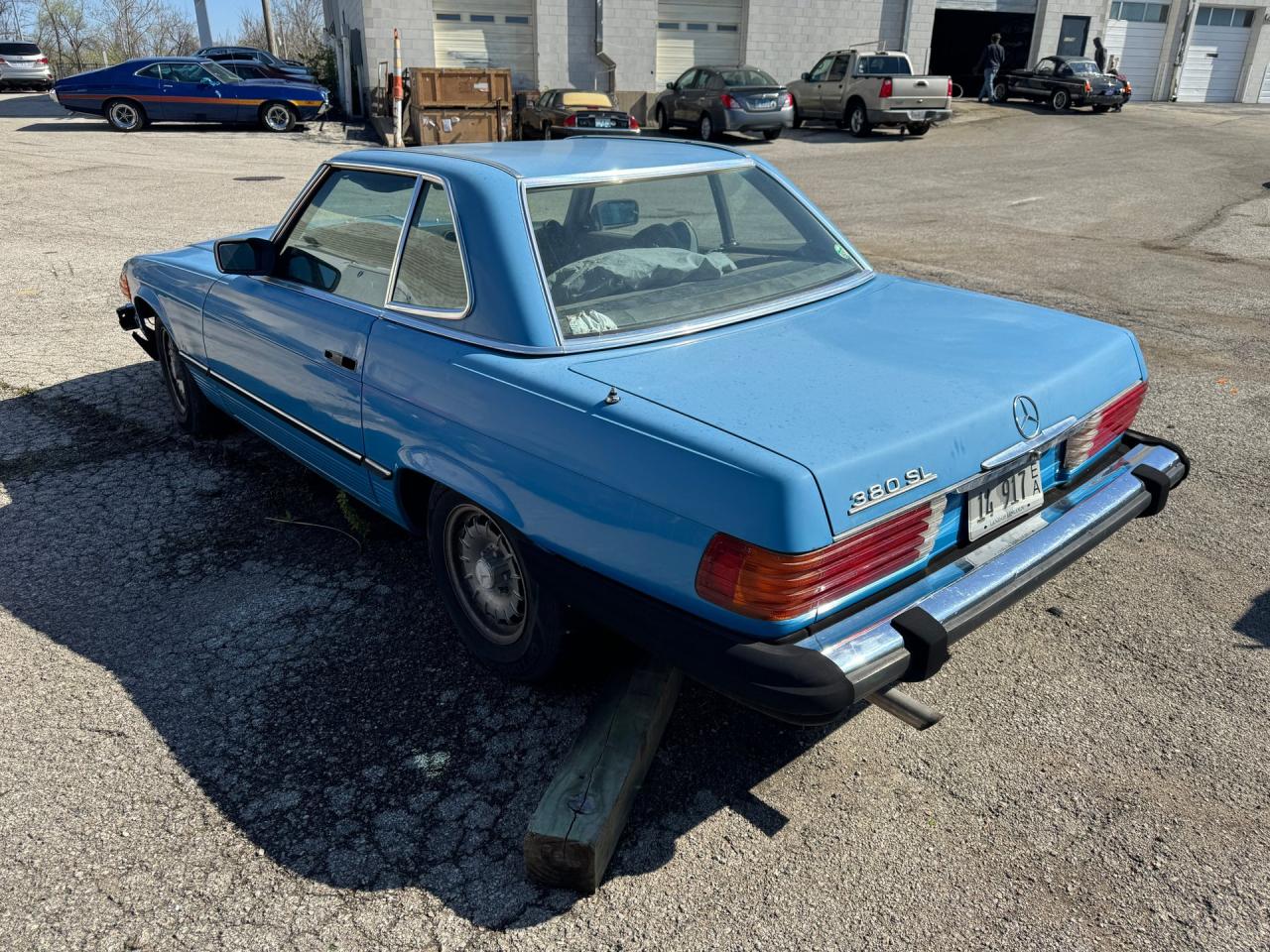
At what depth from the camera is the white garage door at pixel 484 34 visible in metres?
23.6

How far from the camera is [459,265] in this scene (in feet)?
10.1

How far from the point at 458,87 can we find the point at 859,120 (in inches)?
351

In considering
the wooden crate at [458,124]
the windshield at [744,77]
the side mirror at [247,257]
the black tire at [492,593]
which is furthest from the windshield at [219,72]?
the black tire at [492,593]

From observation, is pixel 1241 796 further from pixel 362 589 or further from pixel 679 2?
pixel 679 2

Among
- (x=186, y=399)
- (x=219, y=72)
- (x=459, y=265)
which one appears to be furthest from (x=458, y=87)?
(x=459, y=265)

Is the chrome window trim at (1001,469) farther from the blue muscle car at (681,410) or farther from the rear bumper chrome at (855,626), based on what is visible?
the rear bumper chrome at (855,626)

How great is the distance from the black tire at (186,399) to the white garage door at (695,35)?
2283 cm

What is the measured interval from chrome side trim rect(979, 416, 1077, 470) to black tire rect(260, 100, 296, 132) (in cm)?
2191

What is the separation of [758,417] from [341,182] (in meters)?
2.25

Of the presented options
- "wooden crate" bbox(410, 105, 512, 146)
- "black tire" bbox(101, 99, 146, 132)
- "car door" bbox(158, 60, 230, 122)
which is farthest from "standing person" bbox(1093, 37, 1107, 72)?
"black tire" bbox(101, 99, 146, 132)

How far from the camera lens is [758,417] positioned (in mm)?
2436

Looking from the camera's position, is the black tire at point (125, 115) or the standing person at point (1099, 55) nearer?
the black tire at point (125, 115)

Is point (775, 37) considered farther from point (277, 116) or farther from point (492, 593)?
point (492, 593)

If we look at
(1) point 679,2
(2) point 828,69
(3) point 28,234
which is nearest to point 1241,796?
(3) point 28,234
